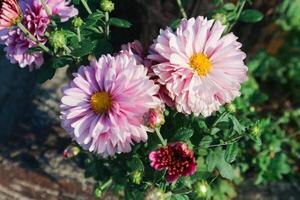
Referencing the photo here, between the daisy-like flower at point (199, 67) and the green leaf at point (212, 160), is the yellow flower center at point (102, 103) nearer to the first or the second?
the daisy-like flower at point (199, 67)

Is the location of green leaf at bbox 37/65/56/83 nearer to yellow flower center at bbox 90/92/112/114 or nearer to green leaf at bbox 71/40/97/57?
green leaf at bbox 71/40/97/57

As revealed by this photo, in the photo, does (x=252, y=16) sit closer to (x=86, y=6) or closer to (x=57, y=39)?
(x=86, y=6)

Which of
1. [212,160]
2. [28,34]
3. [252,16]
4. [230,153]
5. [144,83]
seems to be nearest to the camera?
[144,83]

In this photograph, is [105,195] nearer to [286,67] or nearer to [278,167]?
[278,167]

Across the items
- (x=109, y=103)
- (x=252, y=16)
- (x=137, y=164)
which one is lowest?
(x=137, y=164)

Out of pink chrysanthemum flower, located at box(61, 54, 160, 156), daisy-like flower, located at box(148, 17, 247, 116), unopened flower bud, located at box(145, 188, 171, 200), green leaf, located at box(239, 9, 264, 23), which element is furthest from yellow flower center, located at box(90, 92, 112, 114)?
green leaf, located at box(239, 9, 264, 23)

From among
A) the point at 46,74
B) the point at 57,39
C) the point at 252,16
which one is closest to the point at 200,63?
the point at 57,39

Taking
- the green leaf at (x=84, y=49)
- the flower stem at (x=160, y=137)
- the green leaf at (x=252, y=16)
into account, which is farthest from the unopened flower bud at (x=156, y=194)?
the green leaf at (x=252, y=16)
